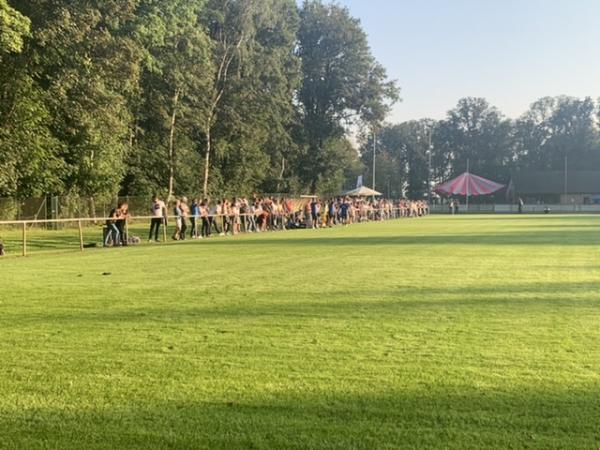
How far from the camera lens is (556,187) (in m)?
99.7

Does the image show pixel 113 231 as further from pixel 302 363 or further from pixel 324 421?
pixel 324 421

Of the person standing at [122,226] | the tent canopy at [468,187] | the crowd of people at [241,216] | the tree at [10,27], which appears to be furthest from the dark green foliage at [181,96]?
the tent canopy at [468,187]

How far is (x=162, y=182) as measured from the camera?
49750 millimetres

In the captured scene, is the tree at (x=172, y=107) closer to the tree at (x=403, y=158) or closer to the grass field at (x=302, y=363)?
the grass field at (x=302, y=363)

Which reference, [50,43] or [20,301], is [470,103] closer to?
[50,43]

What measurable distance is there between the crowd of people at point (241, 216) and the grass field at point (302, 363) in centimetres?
1416

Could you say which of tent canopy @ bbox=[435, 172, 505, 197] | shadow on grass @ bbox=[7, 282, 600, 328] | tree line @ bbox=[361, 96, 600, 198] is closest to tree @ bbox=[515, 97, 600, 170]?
tree line @ bbox=[361, 96, 600, 198]

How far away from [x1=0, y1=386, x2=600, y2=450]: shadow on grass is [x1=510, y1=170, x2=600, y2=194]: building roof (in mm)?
101786

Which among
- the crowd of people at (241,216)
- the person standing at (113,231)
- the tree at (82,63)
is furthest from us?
the tree at (82,63)

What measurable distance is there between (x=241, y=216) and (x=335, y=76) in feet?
150

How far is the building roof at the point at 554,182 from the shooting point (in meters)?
99.1

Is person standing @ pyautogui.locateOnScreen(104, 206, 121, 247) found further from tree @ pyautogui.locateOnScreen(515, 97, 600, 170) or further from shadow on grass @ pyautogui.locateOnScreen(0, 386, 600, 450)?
tree @ pyautogui.locateOnScreen(515, 97, 600, 170)

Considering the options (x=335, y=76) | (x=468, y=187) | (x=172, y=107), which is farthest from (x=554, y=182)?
(x=172, y=107)

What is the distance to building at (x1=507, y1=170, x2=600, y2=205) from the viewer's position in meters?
97.4
